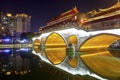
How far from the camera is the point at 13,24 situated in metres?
144

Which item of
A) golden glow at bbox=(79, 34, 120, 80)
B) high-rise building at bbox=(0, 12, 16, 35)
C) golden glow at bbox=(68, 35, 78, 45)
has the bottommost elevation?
golden glow at bbox=(79, 34, 120, 80)

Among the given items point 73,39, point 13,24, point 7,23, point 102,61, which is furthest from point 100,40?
point 13,24

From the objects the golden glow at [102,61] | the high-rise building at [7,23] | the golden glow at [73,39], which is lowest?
the golden glow at [102,61]

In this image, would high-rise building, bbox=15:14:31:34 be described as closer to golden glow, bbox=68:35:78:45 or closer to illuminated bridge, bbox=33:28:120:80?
illuminated bridge, bbox=33:28:120:80

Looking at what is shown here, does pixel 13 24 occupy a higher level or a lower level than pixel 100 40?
higher

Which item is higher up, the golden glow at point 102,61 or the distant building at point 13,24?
the distant building at point 13,24

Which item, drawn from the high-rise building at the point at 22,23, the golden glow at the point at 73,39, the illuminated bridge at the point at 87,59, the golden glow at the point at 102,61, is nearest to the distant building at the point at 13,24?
the high-rise building at the point at 22,23

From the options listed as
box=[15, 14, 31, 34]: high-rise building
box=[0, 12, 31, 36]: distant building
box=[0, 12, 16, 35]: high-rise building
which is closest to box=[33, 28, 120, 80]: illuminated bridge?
box=[0, 12, 16, 35]: high-rise building

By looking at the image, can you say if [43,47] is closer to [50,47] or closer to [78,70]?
[50,47]

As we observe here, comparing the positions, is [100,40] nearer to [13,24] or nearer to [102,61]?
[102,61]

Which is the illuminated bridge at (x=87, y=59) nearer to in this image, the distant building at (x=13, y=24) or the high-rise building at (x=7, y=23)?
the high-rise building at (x=7, y=23)

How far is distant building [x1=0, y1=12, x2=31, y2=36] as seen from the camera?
136425 millimetres

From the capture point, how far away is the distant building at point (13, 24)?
13643 centimetres

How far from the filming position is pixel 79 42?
1180 inches
